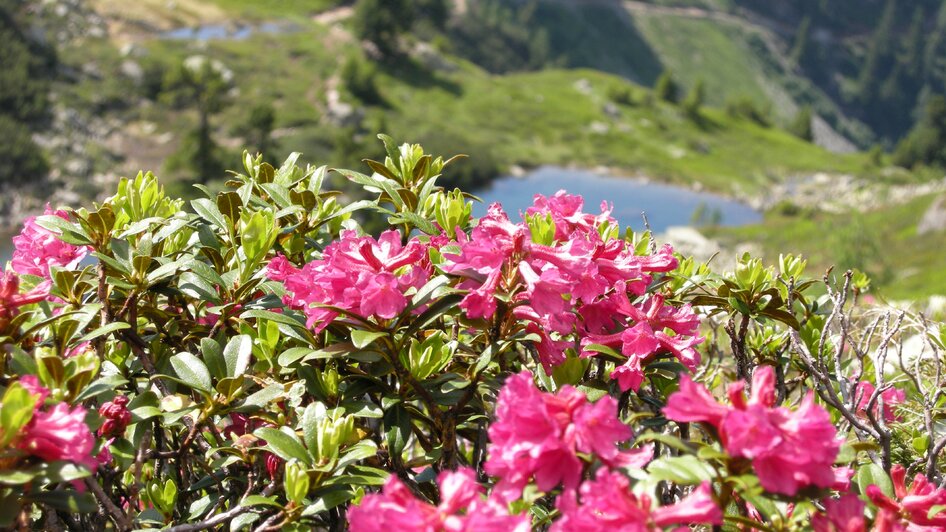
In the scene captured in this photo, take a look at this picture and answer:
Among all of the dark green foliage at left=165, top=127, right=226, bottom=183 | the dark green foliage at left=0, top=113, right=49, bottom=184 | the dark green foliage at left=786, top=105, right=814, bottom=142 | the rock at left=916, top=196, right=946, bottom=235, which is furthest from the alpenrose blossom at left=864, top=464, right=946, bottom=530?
the dark green foliage at left=786, top=105, right=814, bottom=142

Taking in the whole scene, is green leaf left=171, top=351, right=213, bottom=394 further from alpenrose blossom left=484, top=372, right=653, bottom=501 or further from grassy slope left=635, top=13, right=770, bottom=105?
grassy slope left=635, top=13, right=770, bottom=105

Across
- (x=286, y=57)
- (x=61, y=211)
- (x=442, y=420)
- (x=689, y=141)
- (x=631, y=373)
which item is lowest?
(x=689, y=141)

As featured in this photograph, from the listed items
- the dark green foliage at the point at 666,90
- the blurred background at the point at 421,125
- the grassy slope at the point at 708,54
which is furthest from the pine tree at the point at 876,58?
the dark green foliage at the point at 666,90

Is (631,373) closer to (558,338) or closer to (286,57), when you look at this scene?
(558,338)

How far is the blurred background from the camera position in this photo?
79.9 feet

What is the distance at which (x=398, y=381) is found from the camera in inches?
49.0

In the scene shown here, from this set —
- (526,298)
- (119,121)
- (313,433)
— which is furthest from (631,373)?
(119,121)

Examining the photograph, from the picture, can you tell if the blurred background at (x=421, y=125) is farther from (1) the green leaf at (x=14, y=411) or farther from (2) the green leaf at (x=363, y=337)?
(1) the green leaf at (x=14, y=411)

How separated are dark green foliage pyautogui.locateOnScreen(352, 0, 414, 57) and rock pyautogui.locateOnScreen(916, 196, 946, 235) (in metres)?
29.7

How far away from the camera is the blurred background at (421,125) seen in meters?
24.4

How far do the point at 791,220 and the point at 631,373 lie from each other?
2992 centimetres

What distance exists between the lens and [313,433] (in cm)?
104

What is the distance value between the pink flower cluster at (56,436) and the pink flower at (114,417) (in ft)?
0.66

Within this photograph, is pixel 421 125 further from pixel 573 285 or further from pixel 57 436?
pixel 57 436
